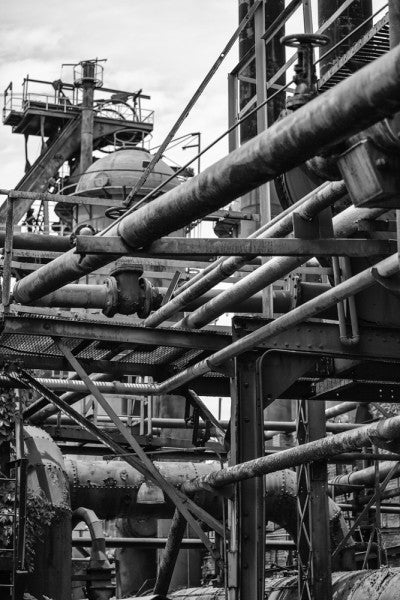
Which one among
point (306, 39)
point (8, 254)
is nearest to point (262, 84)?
point (8, 254)

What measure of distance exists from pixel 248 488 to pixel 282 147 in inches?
236

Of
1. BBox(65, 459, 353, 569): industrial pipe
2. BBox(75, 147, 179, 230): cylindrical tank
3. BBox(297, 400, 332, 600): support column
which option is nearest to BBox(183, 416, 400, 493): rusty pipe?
BBox(297, 400, 332, 600): support column

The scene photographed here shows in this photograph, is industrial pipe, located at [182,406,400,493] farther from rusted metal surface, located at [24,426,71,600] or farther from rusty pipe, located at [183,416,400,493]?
rusted metal surface, located at [24,426,71,600]

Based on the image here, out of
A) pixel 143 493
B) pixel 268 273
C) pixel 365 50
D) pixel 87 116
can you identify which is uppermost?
pixel 87 116

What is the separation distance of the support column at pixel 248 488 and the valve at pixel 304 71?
5254mm

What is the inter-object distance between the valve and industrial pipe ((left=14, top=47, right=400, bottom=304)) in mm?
503

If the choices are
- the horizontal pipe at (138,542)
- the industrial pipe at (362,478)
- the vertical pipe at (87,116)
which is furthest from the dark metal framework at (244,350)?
the vertical pipe at (87,116)

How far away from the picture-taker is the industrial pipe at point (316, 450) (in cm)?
691

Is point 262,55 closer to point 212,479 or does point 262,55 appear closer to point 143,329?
point 143,329

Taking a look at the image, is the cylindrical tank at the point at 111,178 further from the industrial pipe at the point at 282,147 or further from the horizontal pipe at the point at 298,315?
the industrial pipe at the point at 282,147

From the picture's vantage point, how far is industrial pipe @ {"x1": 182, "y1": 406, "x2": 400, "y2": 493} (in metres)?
6.91

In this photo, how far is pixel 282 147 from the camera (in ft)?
18.1

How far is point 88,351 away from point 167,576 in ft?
8.99

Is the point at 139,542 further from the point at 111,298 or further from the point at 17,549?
the point at 111,298
